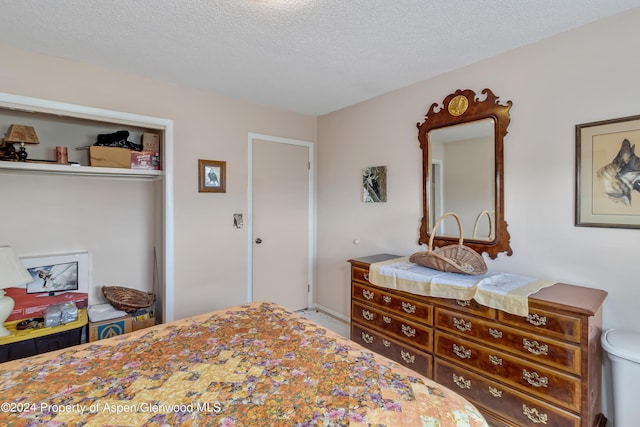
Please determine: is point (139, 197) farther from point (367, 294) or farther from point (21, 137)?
point (367, 294)

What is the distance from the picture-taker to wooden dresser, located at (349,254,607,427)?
152 centimetres

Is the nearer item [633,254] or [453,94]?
[633,254]

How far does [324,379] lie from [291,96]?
2.71 metres

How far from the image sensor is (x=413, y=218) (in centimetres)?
283

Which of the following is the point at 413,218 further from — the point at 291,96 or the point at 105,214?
the point at 105,214

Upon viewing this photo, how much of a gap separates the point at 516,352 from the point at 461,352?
0.32 metres

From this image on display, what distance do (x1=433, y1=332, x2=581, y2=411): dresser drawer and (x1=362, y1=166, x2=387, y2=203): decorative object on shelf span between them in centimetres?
146

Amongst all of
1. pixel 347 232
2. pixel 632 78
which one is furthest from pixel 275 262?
pixel 632 78

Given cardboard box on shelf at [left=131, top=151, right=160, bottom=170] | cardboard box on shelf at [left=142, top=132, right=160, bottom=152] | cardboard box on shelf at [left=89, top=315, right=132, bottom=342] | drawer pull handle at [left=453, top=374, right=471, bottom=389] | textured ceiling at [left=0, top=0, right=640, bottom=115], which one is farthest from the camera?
cardboard box on shelf at [left=142, top=132, right=160, bottom=152]

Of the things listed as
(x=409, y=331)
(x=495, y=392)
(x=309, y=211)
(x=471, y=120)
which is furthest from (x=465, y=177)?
(x=309, y=211)

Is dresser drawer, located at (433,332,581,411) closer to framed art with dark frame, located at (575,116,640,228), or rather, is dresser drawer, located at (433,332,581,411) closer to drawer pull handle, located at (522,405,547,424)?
drawer pull handle, located at (522,405,547,424)

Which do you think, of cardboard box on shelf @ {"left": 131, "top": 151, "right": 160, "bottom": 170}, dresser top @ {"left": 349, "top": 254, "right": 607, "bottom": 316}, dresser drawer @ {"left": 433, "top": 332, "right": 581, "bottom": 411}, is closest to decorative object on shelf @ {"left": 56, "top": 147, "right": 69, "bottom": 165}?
cardboard box on shelf @ {"left": 131, "top": 151, "right": 160, "bottom": 170}

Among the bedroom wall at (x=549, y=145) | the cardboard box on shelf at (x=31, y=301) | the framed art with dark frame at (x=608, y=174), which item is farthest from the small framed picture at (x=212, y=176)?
the framed art with dark frame at (x=608, y=174)

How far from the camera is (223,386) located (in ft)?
3.74
